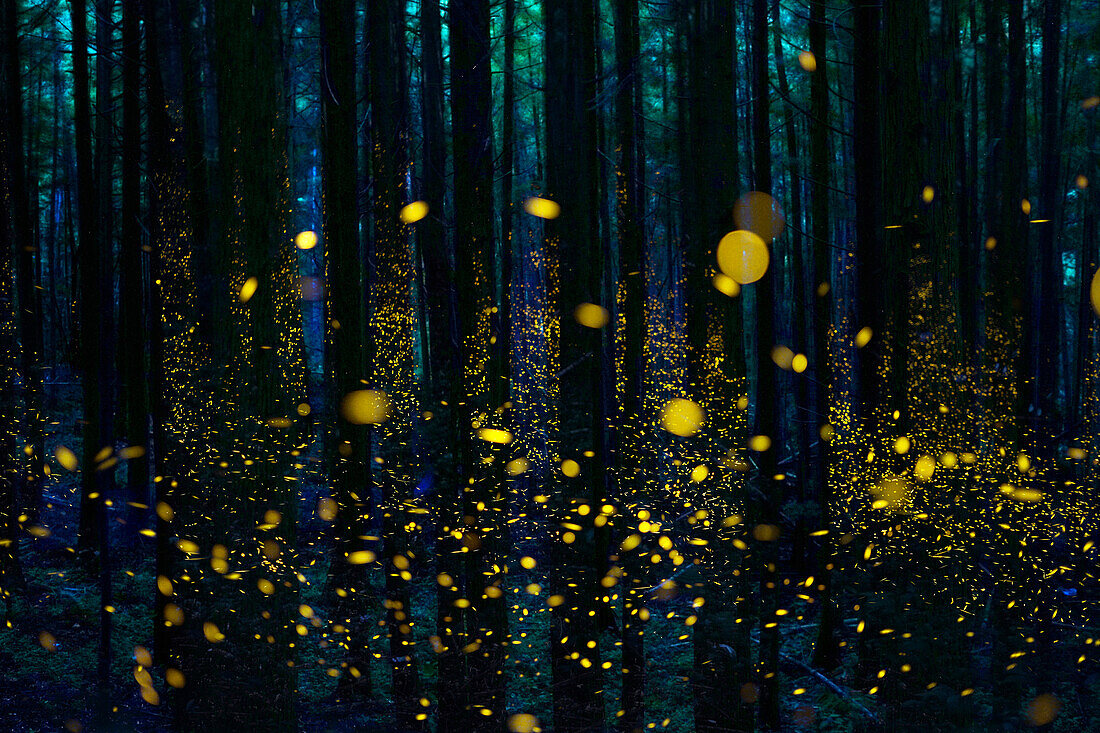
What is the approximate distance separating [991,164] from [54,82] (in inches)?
433

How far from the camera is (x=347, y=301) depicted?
4.36 metres

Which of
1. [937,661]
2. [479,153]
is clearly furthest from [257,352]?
[937,661]

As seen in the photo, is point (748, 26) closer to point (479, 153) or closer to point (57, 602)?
point (479, 153)

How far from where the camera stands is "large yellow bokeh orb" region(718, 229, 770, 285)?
3166mm

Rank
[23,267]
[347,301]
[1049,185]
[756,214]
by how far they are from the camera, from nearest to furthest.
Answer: [756,214] → [347,301] → [23,267] → [1049,185]

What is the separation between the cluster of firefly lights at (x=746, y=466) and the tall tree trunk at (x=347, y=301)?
0.86m

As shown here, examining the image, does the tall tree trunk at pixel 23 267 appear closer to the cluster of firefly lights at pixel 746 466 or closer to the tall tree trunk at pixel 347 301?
the tall tree trunk at pixel 347 301

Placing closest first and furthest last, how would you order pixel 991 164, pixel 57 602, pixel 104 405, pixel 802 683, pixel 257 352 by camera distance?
pixel 257 352 → pixel 802 683 → pixel 57 602 → pixel 104 405 → pixel 991 164

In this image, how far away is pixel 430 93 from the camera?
4461 mm

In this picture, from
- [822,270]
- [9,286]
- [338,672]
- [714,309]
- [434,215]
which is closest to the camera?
[714,309]

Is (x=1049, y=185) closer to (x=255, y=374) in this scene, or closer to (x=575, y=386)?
(x=575, y=386)

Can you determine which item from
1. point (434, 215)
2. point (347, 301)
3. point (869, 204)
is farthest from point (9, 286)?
point (869, 204)

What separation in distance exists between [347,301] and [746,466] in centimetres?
244

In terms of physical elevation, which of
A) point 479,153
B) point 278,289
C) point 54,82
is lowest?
point 278,289
